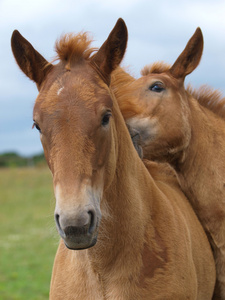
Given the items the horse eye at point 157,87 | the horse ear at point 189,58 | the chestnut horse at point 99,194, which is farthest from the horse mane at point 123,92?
the chestnut horse at point 99,194

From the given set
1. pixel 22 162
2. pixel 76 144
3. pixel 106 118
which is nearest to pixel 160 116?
pixel 106 118

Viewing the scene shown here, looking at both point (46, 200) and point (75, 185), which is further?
point (46, 200)

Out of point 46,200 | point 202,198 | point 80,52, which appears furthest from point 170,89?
point 46,200

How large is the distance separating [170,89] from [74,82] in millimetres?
1946

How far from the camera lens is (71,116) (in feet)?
9.89

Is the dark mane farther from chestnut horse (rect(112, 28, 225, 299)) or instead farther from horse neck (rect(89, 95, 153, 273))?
horse neck (rect(89, 95, 153, 273))

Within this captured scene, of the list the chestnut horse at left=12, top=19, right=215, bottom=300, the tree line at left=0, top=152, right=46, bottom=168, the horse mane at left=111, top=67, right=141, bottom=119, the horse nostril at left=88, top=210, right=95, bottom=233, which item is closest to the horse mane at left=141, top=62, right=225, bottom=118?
the horse mane at left=111, top=67, right=141, bottom=119

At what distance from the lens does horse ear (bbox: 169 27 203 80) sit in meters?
4.88

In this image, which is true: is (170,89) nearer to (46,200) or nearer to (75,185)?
(75,185)

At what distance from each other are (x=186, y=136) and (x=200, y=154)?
248mm

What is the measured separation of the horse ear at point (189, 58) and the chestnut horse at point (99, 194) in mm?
1606

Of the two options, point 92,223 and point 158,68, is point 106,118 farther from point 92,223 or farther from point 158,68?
point 158,68

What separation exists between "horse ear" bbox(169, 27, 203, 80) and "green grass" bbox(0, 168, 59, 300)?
6.24ft

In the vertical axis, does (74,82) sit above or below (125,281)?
above
